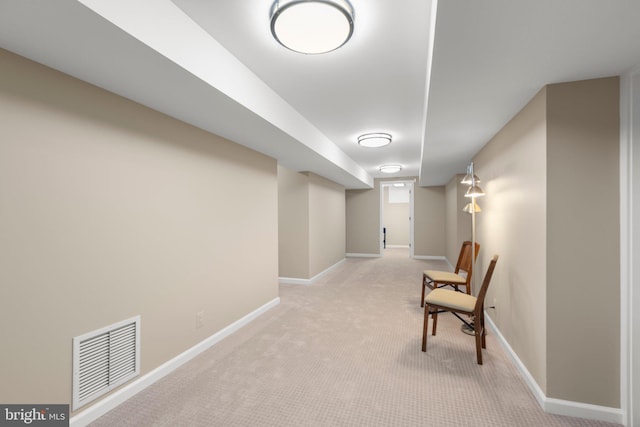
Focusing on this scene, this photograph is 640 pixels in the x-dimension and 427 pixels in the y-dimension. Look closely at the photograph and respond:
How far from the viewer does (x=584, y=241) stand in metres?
1.79

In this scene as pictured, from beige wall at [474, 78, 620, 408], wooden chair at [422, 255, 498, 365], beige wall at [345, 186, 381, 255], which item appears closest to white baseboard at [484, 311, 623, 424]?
beige wall at [474, 78, 620, 408]

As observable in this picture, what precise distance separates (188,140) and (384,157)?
387 cm

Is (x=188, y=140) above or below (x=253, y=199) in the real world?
above

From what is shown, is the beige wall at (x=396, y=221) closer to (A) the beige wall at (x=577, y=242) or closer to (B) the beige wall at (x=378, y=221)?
(B) the beige wall at (x=378, y=221)

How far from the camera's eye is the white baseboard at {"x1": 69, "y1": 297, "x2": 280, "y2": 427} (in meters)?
1.74

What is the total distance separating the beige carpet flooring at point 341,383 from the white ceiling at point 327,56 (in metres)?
2.11

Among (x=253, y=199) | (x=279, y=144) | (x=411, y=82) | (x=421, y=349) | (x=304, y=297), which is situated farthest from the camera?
(x=304, y=297)

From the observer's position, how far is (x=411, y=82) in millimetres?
2469

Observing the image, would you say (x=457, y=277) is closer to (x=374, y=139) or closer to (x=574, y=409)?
(x=574, y=409)

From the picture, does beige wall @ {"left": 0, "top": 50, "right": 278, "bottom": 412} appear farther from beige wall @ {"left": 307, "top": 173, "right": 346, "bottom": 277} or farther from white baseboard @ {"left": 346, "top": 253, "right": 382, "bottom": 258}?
white baseboard @ {"left": 346, "top": 253, "right": 382, "bottom": 258}

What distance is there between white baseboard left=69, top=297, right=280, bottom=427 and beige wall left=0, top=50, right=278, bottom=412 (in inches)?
2.5

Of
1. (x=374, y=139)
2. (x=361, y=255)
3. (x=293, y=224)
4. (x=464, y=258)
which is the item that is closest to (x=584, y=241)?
(x=464, y=258)

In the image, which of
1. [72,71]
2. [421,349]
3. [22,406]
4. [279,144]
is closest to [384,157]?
[279,144]

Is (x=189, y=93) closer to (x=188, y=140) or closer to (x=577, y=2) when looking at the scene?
(x=188, y=140)
